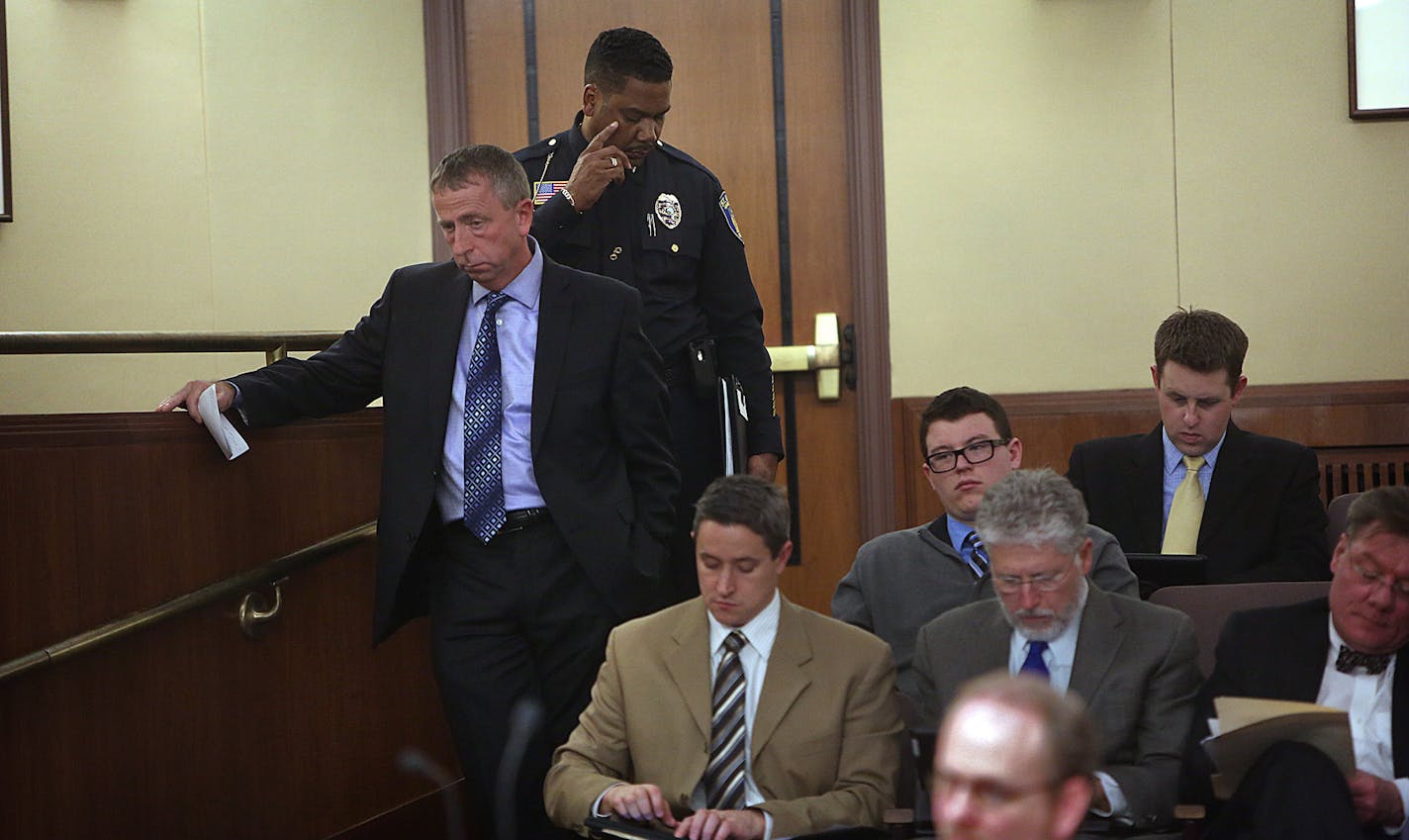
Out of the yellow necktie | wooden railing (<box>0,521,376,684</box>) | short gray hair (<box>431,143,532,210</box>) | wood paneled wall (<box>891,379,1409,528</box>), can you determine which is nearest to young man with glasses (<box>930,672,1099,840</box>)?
short gray hair (<box>431,143,532,210</box>)

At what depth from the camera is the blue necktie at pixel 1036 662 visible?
275 centimetres

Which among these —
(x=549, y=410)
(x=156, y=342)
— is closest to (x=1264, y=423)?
(x=549, y=410)

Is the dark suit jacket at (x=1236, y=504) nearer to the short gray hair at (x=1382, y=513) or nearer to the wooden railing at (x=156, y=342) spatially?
the short gray hair at (x=1382, y=513)

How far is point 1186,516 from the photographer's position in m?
3.89

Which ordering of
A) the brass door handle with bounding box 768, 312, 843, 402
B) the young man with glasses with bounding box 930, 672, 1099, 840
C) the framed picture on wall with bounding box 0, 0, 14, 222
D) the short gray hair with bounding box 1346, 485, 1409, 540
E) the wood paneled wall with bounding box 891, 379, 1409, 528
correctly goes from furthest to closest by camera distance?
the brass door handle with bounding box 768, 312, 843, 402 → the wood paneled wall with bounding box 891, 379, 1409, 528 → the framed picture on wall with bounding box 0, 0, 14, 222 → the short gray hair with bounding box 1346, 485, 1409, 540 → the young man with glasses with bounding box 930, 672, 1099, 840

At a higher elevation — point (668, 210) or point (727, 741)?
point (668, 210)

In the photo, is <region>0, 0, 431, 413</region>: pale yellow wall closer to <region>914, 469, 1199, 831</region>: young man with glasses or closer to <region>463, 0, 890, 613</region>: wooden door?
<region>463, 0, 890, 613</region>: wooden door

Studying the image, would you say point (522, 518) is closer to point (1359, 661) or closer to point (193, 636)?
point (193, 636)

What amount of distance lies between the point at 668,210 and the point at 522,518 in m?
1.02

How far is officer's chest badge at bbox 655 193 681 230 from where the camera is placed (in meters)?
3.81

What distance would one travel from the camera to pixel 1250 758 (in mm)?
2473

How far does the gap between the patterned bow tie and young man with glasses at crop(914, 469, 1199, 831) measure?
0.24m

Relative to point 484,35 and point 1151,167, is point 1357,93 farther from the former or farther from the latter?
point 484,35

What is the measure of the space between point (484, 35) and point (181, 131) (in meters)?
1.06
